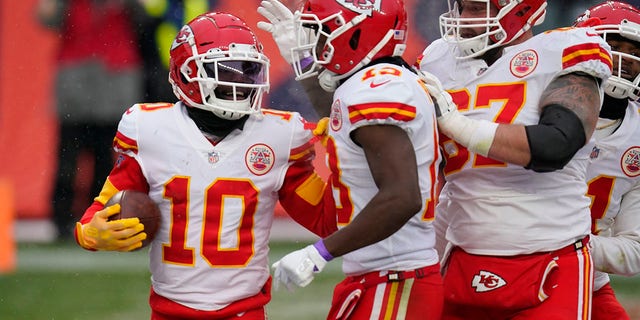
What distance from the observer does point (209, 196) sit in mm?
3543

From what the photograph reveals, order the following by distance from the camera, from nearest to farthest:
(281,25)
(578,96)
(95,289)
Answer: (578,96) → (281,25) → (95,289)

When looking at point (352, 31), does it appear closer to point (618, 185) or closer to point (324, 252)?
point (324, 252)

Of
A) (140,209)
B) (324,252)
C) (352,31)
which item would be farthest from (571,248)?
(140,209)

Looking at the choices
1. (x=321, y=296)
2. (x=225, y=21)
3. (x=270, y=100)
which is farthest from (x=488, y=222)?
(x=270, y=100)

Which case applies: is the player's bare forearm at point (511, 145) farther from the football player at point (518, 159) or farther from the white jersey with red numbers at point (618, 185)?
the white jersey with red numbers at point (618, 185)

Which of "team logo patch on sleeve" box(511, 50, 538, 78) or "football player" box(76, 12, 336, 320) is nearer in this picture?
"team logo patch on sleeve" box(511, 50, 538, 78)

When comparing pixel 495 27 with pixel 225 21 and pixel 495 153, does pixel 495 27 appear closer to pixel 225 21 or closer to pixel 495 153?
pixel 495 153

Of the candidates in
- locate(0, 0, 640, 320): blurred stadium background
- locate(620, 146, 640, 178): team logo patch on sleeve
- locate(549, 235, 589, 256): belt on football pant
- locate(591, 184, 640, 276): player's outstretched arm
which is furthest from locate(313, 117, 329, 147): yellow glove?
locate(0, 0, 640, 320): blurred stadium background

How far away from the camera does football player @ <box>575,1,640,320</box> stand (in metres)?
3.93

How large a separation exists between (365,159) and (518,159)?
44cm

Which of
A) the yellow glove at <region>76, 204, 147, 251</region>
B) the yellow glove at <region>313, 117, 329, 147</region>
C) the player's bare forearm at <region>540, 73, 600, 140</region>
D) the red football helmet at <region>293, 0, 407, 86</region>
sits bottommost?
the yellow glove at <region>76, 204, 147, 251</region>

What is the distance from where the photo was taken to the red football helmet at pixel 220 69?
3.54 metres

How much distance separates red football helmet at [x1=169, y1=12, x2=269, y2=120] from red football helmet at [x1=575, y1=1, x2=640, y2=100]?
115cm

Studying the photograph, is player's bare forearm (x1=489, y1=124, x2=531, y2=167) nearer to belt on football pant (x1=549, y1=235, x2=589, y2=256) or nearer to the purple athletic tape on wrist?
belt on football pant (x1=549, y1=235, x2=589, y2=256)
